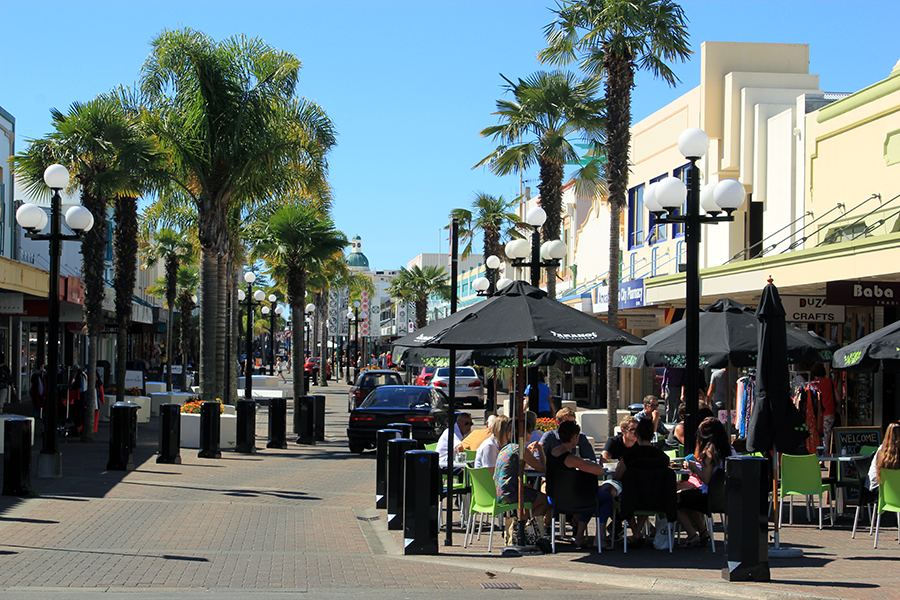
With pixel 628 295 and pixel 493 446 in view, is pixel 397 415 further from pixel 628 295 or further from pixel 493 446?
pixel 628 295

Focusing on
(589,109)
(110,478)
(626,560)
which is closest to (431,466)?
(626,560)

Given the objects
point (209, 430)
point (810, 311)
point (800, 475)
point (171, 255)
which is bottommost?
point (209, 430)

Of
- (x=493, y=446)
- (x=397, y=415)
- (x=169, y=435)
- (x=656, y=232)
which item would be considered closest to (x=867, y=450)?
(x=493, y=446)

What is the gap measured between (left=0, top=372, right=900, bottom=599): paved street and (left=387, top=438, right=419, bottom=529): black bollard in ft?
0.58

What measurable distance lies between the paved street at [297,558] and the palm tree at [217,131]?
337 inches

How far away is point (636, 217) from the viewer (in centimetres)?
3022

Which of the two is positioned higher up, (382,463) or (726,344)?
(726,344)

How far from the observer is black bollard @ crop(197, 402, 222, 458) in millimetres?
17094

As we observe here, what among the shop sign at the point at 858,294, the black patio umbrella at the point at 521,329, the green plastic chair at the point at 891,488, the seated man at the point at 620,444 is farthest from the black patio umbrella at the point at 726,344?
the green plastic chair at the point at 891,488

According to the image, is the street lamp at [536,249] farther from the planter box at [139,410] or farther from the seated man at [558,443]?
the planter box at [139,410]

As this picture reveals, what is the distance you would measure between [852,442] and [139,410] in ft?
61.4

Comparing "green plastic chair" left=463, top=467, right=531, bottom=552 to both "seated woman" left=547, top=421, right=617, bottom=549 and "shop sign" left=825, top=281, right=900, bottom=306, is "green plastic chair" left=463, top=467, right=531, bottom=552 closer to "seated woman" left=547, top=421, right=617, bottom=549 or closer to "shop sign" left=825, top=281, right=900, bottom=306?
"seated woman" left=547, top=421, right=617, bottom=549

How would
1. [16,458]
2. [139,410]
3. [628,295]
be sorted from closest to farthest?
[16,458]
[139,410]
[628,295]

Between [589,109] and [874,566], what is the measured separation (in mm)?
16603
